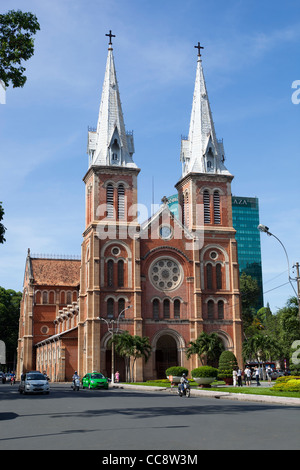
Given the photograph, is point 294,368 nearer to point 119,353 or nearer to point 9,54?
point 119,353

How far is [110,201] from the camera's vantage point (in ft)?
210

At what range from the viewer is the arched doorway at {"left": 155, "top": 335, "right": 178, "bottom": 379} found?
202 ft

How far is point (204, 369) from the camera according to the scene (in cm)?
4159

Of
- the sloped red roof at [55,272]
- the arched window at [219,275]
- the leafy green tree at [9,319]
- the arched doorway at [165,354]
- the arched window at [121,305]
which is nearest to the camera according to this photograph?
the arched window at [121,305]

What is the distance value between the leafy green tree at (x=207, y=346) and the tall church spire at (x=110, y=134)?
70.0ft

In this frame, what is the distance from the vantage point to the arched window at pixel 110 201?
6341 cm

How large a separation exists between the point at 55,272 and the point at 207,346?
39.2 m

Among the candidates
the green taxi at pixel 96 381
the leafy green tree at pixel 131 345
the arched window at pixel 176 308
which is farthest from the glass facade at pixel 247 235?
the green taxi at pixel 96 381

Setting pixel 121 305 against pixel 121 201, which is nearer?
pixel 121 305

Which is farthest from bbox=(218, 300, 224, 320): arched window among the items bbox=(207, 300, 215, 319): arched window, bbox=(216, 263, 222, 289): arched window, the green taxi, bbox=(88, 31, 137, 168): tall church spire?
the green taxi

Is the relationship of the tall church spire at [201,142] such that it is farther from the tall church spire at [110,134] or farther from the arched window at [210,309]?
the arched window at [210,309]

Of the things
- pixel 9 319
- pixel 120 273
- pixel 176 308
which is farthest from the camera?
pixel 9 319

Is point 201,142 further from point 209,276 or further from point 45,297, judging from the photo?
point 45,297

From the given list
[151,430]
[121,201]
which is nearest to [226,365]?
[121,201]
